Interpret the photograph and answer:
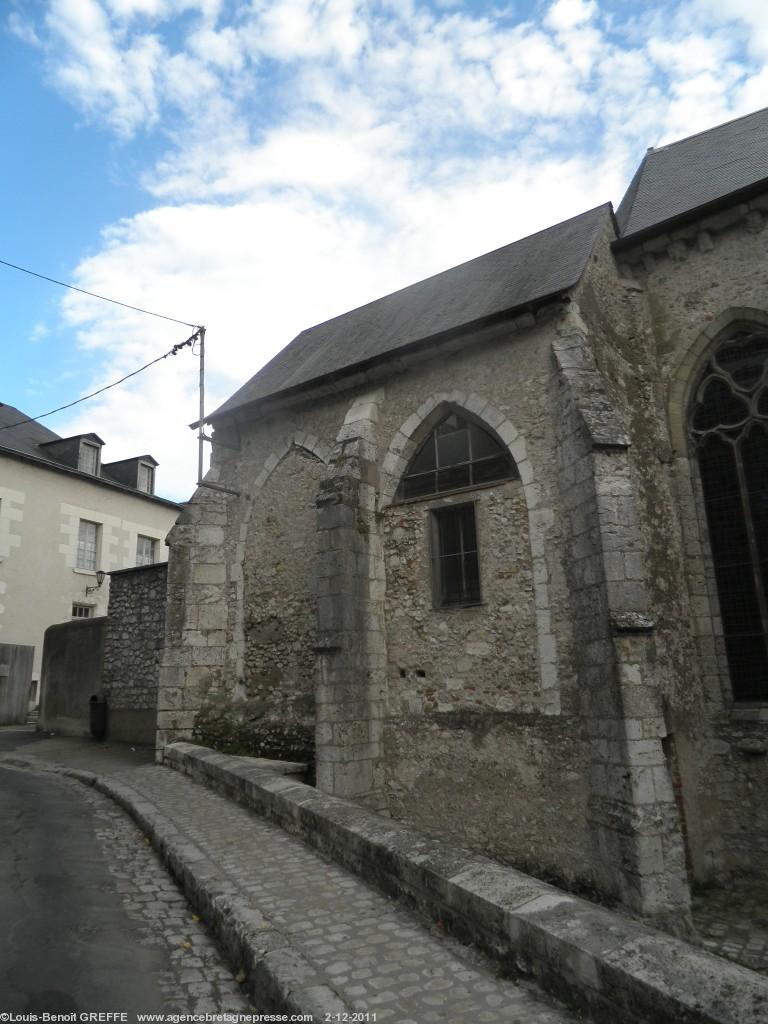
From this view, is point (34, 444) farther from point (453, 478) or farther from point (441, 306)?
point (453, 478)

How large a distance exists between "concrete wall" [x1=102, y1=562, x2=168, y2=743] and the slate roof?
6360mm

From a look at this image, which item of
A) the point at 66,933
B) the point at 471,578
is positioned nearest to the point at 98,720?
the point at 471,578

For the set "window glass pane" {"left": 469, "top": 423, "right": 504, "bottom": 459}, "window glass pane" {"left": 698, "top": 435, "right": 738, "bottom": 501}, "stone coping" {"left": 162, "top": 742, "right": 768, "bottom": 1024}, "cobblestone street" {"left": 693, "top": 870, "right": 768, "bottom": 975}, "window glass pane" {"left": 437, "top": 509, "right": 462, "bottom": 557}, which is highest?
"window glass pane" {"left": 469, "top": 423, "right": 504, "bottom": 459}

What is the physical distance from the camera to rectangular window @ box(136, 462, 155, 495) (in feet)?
67.7

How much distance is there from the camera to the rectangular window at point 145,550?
2011 centimetres

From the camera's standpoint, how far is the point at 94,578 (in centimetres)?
1869

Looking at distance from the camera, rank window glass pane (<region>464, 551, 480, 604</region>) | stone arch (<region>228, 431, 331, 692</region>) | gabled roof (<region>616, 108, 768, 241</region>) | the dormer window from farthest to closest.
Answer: the dormer window < stone arch (<region>228, 431, 331, 692</region>) < gabled roof (<region>616, 108, 768, 241</region>) < window glass pane (<region>464, 551, 480, 604</region>)

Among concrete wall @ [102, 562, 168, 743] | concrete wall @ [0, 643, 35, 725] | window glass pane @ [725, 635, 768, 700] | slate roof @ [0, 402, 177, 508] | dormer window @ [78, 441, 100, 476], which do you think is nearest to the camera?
window glass pane @ [725, 635, 768, 700]

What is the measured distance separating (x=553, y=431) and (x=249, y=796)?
4641 millimetres

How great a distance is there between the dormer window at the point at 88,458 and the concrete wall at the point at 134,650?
7.04 m

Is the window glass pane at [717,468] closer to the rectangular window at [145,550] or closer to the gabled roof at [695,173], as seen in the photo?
the gabled roof at [695,173]

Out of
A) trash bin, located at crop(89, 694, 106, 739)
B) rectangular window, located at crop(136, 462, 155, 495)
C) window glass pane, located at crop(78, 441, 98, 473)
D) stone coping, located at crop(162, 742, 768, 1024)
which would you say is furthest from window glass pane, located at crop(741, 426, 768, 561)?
rectangular window, located at crop(136, 462, 155, 495)

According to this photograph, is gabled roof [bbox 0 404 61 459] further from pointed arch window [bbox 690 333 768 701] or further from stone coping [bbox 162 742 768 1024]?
stone coping [bbox 162 742 768 1024]

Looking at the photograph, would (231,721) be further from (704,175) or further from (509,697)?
(704,175)
